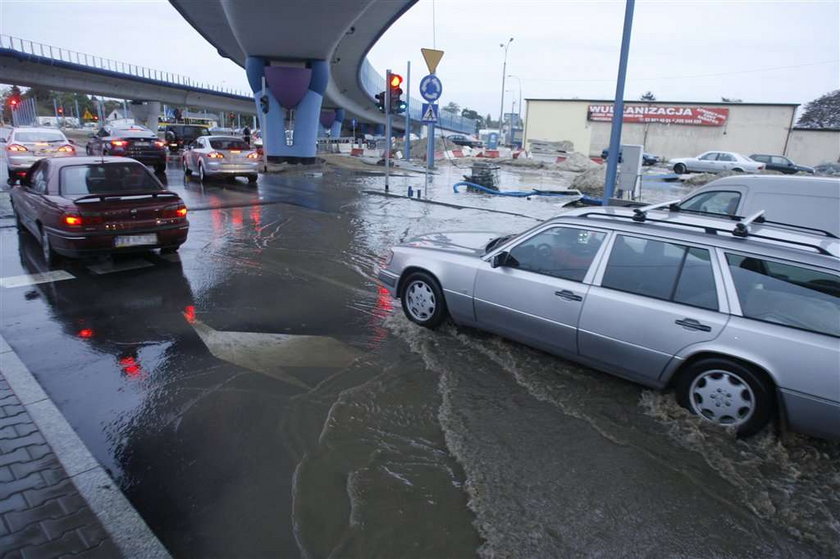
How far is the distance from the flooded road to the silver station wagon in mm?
347

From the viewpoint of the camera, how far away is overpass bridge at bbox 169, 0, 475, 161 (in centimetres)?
1888

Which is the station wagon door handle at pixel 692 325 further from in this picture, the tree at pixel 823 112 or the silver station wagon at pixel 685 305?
the tree at pixel 823 112

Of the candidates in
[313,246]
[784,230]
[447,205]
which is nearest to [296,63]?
[447,205]

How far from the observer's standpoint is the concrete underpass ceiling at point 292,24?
60.5 feet

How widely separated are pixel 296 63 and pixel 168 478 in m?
24.9

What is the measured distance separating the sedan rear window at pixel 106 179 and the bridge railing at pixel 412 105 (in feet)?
82.9

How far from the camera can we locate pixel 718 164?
30.5m

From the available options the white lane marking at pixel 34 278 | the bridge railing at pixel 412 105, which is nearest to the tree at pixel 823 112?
the bridge railing at pixel 412 105

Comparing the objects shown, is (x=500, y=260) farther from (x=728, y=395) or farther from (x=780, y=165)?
(x=780, y=165)

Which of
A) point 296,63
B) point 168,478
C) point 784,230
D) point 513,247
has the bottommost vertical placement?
point 168,478

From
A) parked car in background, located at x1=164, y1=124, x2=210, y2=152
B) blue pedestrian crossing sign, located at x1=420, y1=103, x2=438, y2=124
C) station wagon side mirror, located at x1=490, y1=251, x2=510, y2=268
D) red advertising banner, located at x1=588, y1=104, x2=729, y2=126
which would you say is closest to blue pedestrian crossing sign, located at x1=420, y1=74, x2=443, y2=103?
blue pedestrian crossing sign, located at x1=420, y1=103, x2=438, y2=124

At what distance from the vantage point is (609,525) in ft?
9.80

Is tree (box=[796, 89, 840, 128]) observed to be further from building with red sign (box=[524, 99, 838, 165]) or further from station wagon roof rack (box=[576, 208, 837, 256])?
station wagon roof rack (box=[576, 208, 837, 256])

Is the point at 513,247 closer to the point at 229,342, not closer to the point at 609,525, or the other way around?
the point at 609,525
